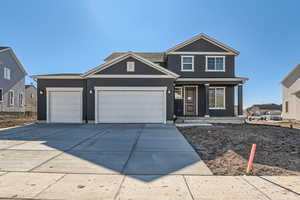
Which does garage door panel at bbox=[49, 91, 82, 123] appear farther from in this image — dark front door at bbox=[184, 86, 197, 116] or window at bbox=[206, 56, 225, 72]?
window at bbox=[206, 56, 225, 72]

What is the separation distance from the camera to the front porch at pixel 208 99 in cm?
1529

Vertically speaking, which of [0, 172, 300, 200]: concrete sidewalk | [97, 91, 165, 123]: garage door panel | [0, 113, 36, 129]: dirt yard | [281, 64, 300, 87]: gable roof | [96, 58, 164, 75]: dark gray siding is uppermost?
[281, 64, 300, 87]: gable roof

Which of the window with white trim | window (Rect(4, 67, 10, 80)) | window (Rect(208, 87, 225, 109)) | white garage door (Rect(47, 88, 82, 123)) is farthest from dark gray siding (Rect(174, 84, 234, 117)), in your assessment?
window (Rect(4, 67, 10, 80))

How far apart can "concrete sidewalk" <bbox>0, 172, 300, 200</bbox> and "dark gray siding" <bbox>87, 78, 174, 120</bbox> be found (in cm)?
931

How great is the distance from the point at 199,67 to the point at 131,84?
671 cm

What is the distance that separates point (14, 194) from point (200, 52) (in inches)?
624

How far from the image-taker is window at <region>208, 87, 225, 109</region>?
1582cm

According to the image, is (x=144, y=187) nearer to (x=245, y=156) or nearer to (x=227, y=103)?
(x=245, y=156)

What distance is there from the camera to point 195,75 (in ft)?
52.4

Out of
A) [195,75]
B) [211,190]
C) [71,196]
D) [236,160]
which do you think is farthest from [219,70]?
[71,196]

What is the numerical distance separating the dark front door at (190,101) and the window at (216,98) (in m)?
1.40

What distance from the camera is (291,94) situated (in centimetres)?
2339

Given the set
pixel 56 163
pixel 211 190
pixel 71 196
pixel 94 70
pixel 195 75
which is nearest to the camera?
pixel 71 196

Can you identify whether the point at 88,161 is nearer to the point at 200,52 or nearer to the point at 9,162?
the point at 9,162
